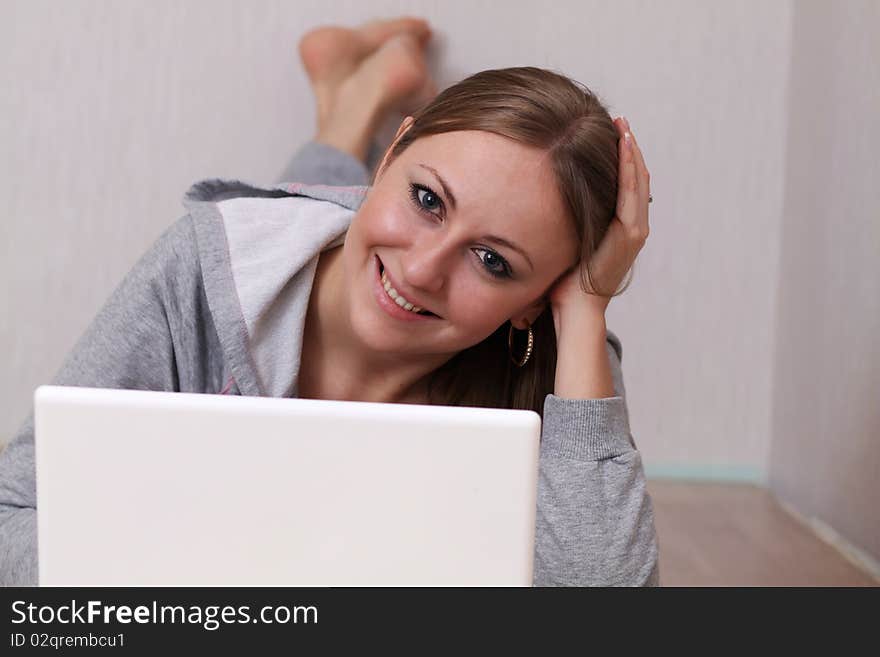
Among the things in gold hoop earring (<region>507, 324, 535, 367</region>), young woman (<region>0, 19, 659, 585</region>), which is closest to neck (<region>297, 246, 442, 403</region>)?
young woman (<region>0, 19, 659, 585</region>)

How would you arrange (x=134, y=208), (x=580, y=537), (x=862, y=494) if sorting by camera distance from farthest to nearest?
(x=134, y=208)
(x=862, y=494)
(x=580, y=537)

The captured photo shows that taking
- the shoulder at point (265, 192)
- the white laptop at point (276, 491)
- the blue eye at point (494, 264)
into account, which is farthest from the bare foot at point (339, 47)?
the white laptop at point (276, 491)

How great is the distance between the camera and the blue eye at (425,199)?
1.14 meters

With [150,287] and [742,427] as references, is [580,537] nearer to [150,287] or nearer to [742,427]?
[150,287]

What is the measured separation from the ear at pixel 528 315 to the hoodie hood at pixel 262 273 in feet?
0.89

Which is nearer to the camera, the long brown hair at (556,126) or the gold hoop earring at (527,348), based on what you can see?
the long brown hair at (556,126)

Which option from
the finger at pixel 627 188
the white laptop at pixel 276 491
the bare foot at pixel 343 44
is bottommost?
the white laptop at pixel 276 491

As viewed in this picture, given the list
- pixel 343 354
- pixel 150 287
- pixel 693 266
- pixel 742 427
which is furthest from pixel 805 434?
pixel 150 287

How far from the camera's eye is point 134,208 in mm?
1866

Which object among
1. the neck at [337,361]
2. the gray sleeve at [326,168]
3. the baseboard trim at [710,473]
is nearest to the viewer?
the neck at [337,361]

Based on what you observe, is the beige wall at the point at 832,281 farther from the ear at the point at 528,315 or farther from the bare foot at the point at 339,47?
the bare foot at the point at 339,47

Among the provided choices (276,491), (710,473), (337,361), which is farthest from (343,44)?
(276,491)

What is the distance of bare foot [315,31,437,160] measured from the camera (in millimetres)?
1787

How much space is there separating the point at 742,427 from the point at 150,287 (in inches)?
48.6
